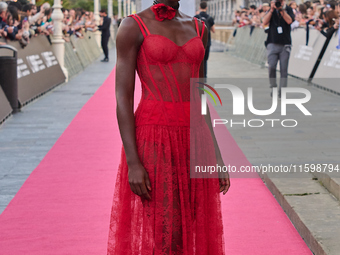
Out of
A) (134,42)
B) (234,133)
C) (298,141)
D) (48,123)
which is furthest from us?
(48,123)

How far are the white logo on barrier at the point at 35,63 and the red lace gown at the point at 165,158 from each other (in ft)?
32.4

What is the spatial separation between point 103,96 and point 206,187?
412 inches

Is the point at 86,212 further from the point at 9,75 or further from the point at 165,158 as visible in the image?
the point at 9,75

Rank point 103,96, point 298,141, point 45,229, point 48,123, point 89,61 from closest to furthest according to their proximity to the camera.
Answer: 1. point 45,229
2. point 298,141
3. point 48,123
4. point 103,96
5. point 89,61

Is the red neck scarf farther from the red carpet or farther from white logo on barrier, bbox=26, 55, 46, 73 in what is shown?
white logo on barrier, bbox=26, 55, 46, 73

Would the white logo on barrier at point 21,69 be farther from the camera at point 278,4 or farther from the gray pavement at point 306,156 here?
the camera at point 278,4

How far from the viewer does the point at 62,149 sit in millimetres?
7305

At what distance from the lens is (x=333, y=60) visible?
1204 centimetres

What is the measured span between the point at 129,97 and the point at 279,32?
27.9 ft

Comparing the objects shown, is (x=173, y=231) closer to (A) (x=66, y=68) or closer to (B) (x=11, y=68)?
(B) (x=11, y=68)

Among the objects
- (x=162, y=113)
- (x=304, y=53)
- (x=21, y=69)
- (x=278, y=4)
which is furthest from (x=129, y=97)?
(x=304, y=53)

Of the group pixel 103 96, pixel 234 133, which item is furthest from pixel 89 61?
pixel 234 133

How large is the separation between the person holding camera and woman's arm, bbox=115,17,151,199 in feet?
27.8

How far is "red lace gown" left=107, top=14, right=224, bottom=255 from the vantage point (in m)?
2.47
